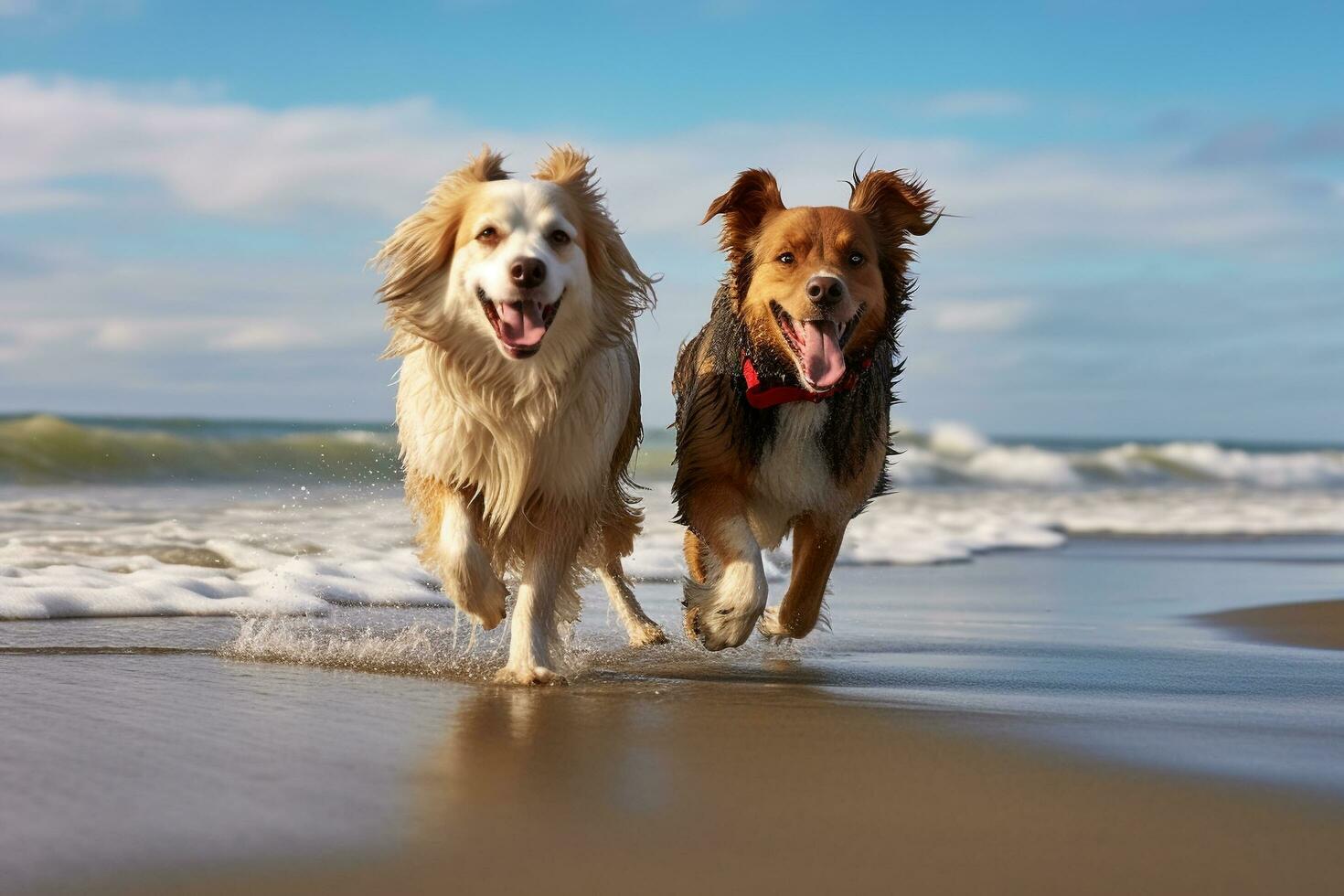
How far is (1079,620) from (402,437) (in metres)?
3.90

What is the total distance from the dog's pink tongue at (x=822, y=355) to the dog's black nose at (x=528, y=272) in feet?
3.62

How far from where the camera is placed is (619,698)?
4.00 metres

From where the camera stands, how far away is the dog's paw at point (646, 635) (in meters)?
5.58

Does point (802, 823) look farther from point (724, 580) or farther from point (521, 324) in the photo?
point (724, 580)

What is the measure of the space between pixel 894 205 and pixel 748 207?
0.56m

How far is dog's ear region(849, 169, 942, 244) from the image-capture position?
500 cm

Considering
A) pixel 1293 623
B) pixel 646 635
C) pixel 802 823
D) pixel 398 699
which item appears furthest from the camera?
pixel 1293 623

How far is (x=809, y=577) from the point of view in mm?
5215

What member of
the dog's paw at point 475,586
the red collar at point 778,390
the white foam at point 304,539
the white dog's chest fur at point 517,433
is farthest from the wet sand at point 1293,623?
the dog's paw at point 475,586

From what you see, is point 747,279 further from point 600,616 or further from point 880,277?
point 600,616

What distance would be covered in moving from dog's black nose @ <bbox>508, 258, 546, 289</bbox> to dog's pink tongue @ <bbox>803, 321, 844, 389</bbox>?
1102 millimetres

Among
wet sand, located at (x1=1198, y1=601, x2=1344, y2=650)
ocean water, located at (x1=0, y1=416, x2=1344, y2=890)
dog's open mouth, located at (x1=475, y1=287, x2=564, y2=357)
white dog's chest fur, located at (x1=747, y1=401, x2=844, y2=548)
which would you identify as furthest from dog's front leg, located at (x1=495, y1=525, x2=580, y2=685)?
wet sand, located at (x1=1198, y1=601, x2=1344, y2=650)

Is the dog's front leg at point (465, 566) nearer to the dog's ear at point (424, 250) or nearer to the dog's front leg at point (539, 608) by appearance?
the dog's front leg at point (539, 608)

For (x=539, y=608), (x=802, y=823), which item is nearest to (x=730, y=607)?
(x=539, y=608)
